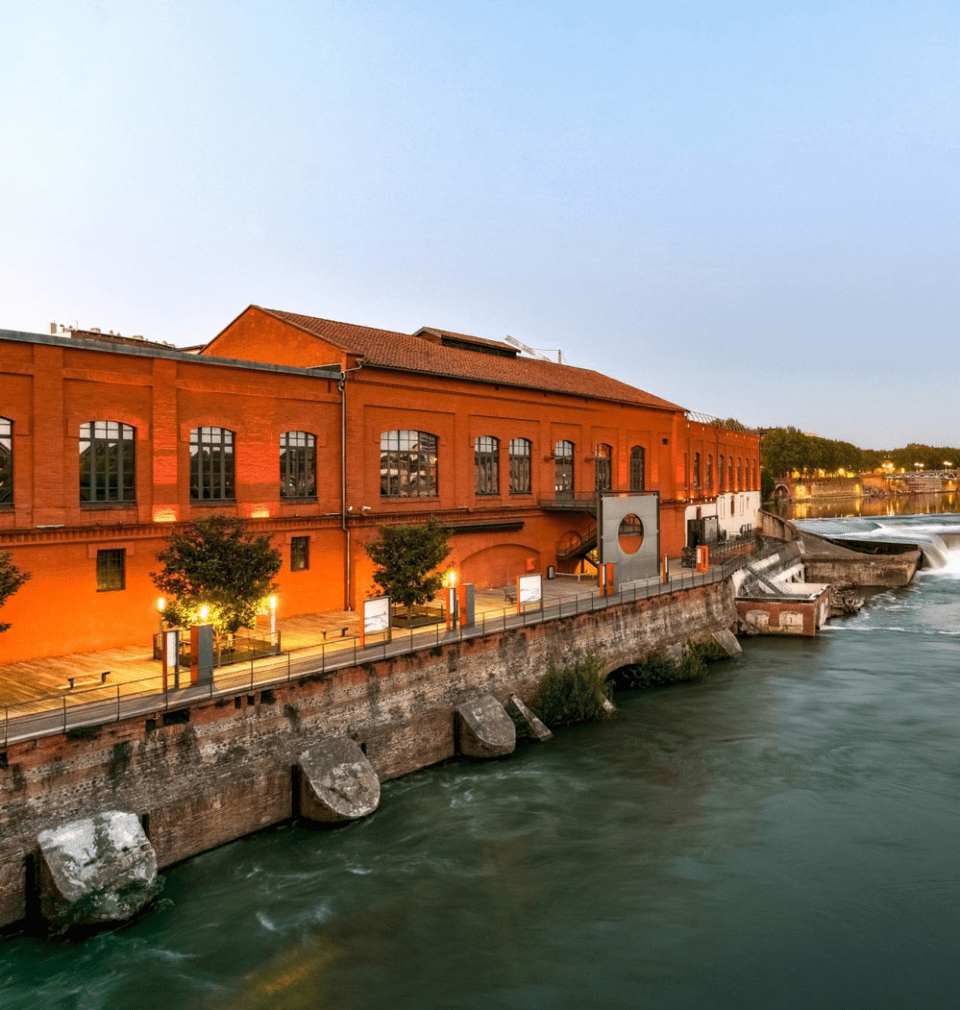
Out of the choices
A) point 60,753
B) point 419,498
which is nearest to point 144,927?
point 60,753

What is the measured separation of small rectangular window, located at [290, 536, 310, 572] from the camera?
84.4ft

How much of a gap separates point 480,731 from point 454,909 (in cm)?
680

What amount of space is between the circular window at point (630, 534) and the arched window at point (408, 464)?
10.8 meters

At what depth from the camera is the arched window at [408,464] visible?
28.9 m

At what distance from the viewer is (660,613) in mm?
30500

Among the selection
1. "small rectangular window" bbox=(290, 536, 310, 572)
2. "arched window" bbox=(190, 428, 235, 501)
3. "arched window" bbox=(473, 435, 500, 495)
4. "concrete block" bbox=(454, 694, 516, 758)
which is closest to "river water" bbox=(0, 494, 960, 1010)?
"concrete block" bbox=(454, 694, 516, 758)

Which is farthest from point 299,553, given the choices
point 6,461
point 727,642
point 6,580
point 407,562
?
point 727,642

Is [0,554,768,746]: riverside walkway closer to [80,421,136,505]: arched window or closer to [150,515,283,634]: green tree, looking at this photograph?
[150,515,283,634]: green tree

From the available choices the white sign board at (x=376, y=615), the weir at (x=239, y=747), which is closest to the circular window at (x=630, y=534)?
the weir at (x=239, y=747)

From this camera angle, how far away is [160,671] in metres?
18.6

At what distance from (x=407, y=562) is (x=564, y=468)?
15.0 metres

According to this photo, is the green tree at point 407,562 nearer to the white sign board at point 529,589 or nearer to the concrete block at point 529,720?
the white sign board at point 529,589

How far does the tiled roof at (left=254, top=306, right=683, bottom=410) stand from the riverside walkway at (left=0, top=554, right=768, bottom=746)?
9.65 metres

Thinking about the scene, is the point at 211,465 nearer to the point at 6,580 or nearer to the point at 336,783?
the point at 6,580
